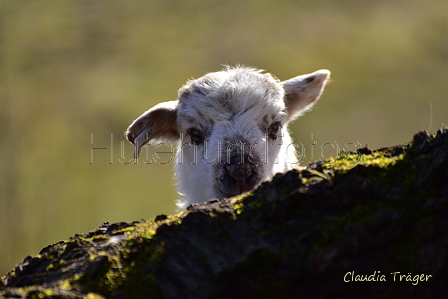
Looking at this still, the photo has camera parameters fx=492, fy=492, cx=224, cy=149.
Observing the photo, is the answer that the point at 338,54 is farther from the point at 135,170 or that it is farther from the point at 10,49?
the point at 10,49

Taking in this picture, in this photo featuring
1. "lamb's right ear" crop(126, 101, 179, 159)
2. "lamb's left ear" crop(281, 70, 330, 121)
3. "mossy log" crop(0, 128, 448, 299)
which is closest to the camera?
"mossy log" crop(0, 128, 448, 299)

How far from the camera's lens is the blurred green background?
59938mm

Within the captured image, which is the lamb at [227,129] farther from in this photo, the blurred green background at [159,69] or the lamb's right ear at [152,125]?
the blurred green background at [159,69]

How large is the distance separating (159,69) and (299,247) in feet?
315

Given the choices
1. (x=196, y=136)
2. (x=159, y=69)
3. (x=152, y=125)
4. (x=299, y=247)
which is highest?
(x=159, y=69)

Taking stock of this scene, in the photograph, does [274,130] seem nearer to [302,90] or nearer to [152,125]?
[302,90]

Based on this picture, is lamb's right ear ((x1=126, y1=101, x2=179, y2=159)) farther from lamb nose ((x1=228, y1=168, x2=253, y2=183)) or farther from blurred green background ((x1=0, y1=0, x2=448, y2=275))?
blurred green background ((x1=0, y1=0, x2=448, y2=275))

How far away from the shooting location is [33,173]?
54000 mm

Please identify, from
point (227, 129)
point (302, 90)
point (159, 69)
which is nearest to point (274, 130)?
point (227, 129)

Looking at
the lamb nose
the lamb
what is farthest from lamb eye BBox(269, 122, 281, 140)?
the lamb nose

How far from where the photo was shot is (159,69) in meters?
96.7

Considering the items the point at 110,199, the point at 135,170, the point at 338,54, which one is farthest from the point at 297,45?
the point at 110,199

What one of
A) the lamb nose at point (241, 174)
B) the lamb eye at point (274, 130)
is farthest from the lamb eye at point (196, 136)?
the lamb nose at point (241, 174)

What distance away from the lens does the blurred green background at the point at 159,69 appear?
59.9 m
